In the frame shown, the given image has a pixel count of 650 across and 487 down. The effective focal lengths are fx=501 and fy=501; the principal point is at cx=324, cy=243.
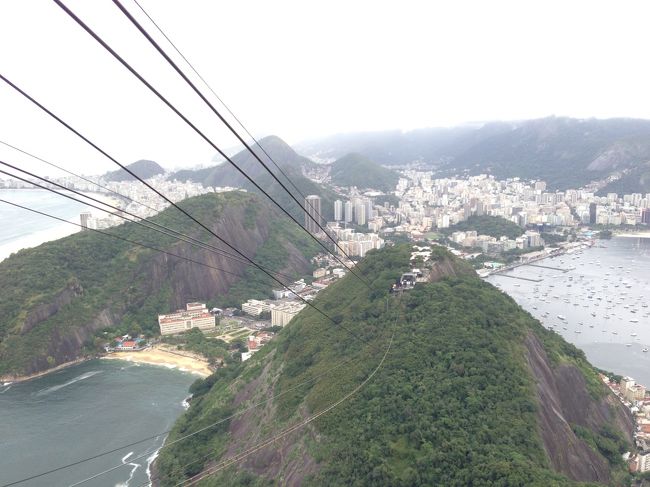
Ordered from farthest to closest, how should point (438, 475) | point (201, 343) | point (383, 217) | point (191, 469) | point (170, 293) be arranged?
point (383, 217) → point (170, 293) → point (201, 343) → point (191, 469) → point (438, 475)

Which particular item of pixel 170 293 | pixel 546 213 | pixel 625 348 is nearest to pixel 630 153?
pixel 546 213

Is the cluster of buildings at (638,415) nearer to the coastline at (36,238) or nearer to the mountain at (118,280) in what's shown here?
the mountain at (118,280)

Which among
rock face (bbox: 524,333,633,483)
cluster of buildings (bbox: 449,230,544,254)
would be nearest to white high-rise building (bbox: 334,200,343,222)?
cluster of buildings (bbox: 449,230,544,254)

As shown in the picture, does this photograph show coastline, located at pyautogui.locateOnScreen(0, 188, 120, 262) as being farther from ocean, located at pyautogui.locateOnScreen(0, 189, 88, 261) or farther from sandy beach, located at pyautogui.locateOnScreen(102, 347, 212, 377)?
sandy beach, located at pyautogui.locateOnScreen(102, 347, 212, 377)

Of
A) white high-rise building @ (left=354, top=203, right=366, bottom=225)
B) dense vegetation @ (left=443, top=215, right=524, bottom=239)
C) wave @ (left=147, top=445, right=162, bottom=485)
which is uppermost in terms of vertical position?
white high-rise building @ (left=354, top=203, right=366, bottom=225)

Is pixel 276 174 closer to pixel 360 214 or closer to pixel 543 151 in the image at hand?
Answer: pixel 360 214

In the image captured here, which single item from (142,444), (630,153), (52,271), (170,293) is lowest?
(142,444)

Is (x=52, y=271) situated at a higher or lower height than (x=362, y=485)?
higher

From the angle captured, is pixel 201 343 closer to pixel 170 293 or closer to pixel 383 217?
A: pixel 170 293
